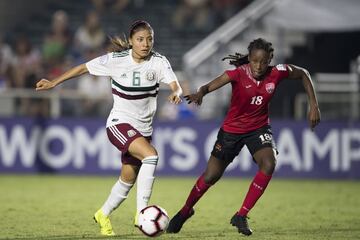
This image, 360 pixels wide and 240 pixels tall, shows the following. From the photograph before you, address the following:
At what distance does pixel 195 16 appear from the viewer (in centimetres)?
2323

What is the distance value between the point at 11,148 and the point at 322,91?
21.6ft

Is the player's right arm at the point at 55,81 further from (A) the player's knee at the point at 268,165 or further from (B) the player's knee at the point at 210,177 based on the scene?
(A) the player's knee at the point at 268,165

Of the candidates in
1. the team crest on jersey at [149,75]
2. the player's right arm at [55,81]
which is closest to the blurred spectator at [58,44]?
the player's right arm at [55,81]

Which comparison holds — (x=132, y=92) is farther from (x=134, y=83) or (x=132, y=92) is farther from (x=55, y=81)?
(x=55, y=81)

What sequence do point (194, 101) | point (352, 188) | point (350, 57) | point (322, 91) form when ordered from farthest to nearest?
1. point (350, 57)
2. point (322, 91)
3. point (352, 188)
4. point (194, 101)

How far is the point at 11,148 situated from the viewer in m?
19.3

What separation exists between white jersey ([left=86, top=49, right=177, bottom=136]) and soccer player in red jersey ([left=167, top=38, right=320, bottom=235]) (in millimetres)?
569

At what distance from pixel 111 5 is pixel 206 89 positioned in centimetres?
1529

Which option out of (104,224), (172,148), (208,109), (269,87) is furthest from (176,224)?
(208,109)

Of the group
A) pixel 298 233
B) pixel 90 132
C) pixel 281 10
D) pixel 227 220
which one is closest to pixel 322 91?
pixel 281 10

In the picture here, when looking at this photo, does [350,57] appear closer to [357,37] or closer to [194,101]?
[357,37]

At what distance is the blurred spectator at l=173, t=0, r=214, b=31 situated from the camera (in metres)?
23.1

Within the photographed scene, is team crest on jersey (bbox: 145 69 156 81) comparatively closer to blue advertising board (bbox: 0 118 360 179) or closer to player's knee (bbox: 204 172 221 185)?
player's knee (bbox: 204 172 221 185)

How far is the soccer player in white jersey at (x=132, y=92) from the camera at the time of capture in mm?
9742
